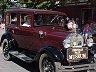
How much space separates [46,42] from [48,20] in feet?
3.69

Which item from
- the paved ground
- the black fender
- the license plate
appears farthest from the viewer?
the paved ground

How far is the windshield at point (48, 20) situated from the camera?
8641 millimetres

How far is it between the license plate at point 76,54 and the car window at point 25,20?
6.92ft

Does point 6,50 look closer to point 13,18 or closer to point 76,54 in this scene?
point 13,18

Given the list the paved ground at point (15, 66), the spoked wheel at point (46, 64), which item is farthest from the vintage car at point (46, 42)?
the paved ground at point (15, 66)

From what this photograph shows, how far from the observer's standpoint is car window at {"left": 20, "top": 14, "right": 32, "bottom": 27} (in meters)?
8.73

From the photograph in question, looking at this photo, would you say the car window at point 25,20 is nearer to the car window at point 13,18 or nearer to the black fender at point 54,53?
the car window at point 13,18

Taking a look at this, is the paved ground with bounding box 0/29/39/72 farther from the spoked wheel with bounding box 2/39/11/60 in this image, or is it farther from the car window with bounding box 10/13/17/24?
the car window with bounding box 10/13/17/24

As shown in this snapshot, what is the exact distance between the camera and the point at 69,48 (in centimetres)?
715

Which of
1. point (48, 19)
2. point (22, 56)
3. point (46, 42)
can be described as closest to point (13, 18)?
point (48, 19)

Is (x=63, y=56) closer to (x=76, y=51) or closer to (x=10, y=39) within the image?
(x=76, y=51)

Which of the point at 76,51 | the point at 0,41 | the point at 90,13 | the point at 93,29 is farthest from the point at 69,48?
the point at 90,13

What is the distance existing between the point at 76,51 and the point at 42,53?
3.26ft

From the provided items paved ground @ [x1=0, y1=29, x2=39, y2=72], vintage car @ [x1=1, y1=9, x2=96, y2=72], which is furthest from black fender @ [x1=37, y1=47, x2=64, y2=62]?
paved ground @ [x1=0, y1=29, x2=39, y2=72]
